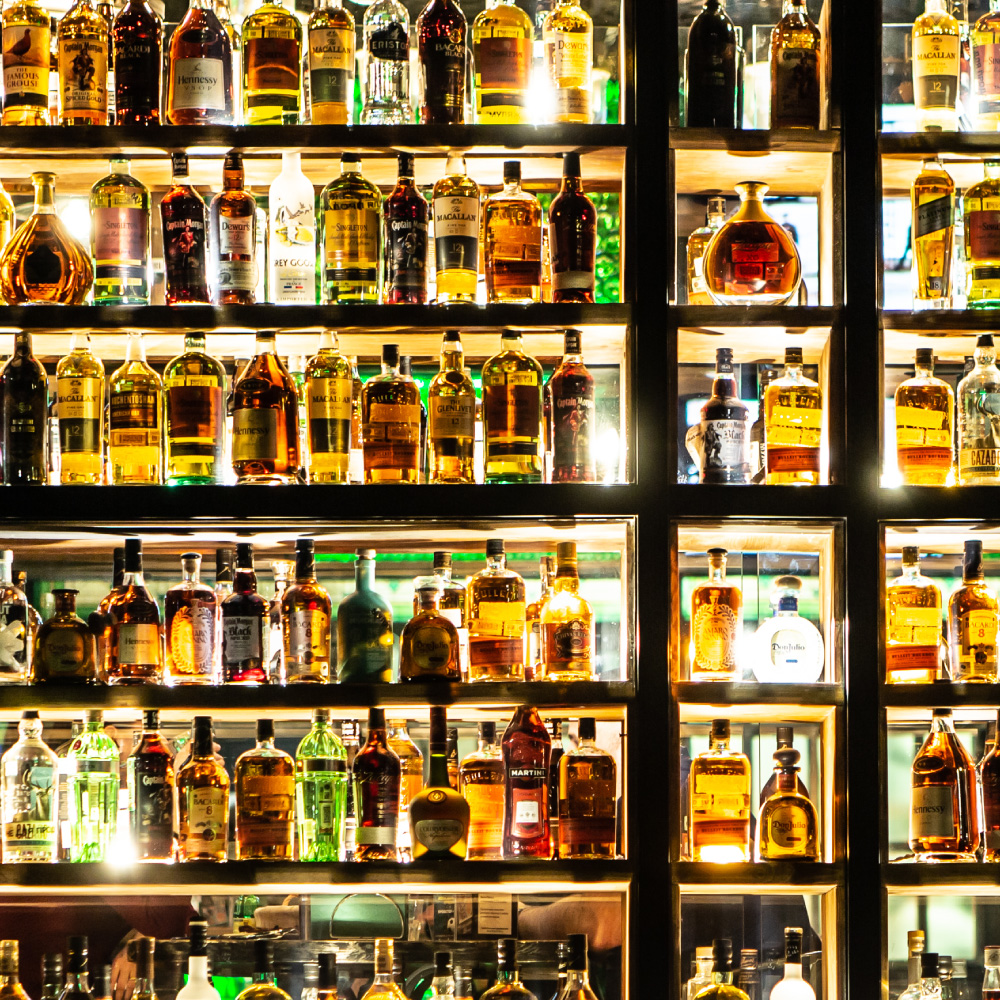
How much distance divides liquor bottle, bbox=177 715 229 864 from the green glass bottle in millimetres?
138

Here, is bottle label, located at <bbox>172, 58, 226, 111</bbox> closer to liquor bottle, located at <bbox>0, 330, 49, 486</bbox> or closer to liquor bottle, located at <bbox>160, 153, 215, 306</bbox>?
liquor bottle, located at <bbox>160, 153, 215, 306</bbox>

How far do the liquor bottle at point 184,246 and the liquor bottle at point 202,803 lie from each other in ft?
2.56

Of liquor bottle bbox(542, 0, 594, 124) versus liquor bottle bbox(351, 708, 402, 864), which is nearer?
liquor bottle bbox(351, 708, 402, 864)

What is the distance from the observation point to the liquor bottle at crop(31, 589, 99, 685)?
2246 mm

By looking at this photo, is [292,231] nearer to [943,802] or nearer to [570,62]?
[570,62]

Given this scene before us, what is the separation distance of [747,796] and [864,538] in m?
0.51

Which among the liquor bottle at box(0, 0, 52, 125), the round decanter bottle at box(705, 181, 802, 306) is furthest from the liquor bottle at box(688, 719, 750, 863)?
the liquor bottle at box(0, 0, 52, 125)

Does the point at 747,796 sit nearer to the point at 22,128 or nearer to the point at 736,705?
the point at 736,705

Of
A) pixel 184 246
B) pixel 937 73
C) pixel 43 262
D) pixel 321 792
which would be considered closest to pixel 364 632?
pixel 321 792

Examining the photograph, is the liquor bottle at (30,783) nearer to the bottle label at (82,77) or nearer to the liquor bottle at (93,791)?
the liquor bottle at (93,791)

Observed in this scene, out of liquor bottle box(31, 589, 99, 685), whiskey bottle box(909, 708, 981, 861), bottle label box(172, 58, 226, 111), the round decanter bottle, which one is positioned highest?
bottle label box(172, 58, 226, 111)

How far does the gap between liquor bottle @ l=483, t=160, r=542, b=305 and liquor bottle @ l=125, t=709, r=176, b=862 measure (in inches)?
39.1

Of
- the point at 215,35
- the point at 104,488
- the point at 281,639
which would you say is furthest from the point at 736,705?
the point at 215,35

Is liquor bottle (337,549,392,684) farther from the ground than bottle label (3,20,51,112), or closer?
closer
